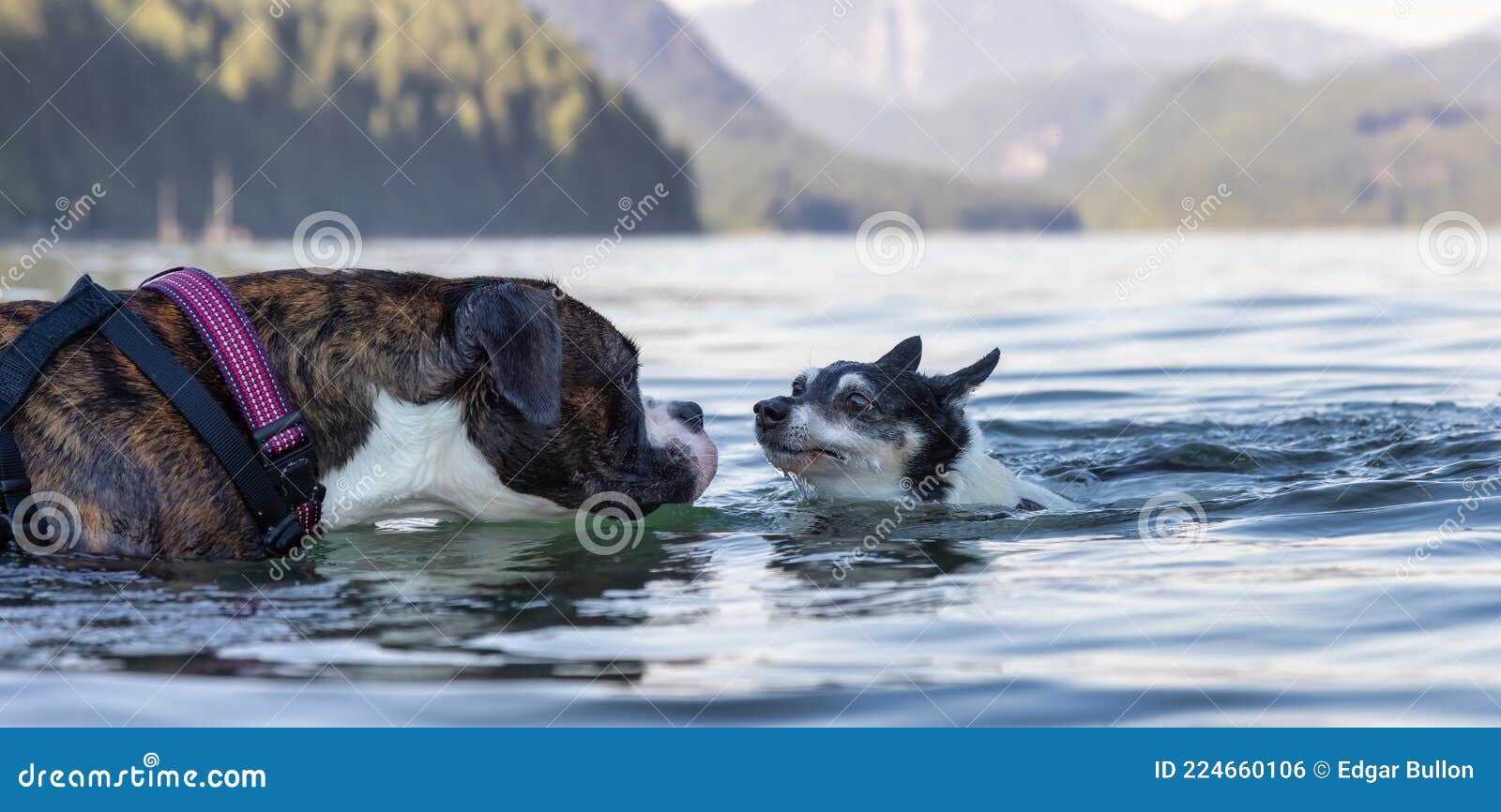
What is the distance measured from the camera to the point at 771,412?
22.8 feet

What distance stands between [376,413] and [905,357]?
136 inches

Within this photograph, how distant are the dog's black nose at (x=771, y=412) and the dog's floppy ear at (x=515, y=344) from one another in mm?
1975

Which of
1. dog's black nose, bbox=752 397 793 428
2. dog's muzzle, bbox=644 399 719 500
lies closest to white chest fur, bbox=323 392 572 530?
dog's muzzle, bbox=644 399 719 500

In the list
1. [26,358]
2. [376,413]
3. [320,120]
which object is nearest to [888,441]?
[376,413]

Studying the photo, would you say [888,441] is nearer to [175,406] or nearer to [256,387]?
[256,387]

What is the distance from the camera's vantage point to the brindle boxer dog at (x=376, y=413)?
466 cm

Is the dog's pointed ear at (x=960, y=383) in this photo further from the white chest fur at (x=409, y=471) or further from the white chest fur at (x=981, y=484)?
the white chest fur at (x=409, y=471)

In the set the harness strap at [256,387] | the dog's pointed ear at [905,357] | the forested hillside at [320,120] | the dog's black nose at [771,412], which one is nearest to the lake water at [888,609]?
the harness strap at [256,387]

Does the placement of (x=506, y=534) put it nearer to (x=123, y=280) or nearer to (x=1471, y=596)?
(x=1471, y=596)

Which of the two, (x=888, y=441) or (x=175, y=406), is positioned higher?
(x=888, y=441)

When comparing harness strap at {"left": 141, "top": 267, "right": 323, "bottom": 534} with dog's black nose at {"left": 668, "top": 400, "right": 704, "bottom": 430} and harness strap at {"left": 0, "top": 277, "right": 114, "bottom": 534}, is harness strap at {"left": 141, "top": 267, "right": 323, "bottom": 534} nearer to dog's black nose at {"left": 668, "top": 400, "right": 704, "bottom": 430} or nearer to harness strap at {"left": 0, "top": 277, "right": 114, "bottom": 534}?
harness strap at {"left": 0, "top": 277, "right": 114, "bottom": 534}

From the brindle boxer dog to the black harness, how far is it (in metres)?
0.05

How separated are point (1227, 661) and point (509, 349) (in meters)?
2.42
